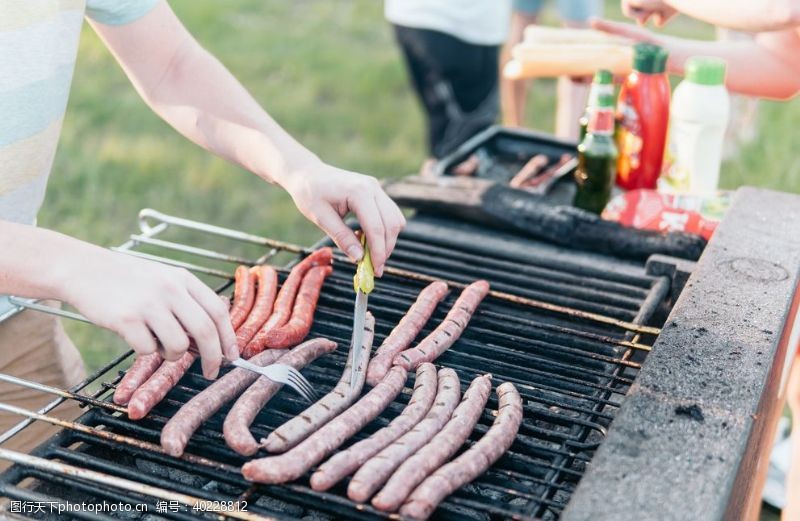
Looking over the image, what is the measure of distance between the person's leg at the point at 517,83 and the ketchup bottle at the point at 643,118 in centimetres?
374

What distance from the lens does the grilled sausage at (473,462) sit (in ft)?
6.45

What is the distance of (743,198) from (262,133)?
5.85 ft

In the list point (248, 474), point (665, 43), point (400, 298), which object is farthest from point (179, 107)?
point (665, 43)

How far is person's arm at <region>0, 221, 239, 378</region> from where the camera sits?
193cm

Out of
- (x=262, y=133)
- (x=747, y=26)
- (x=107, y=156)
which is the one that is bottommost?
(x=107, y=156)

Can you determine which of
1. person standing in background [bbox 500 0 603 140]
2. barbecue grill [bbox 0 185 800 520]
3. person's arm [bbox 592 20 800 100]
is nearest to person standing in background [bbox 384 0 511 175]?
person standing in background [bbox 500 0 603 140]

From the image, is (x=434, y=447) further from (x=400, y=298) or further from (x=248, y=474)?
(x=400, y=298)

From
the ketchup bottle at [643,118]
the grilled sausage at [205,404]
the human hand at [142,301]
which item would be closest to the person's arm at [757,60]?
the ketchup bottle at [643,118]

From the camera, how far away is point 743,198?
337 cm

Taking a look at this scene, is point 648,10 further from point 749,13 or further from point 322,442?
point 322,442

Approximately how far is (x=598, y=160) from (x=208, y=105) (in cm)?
151

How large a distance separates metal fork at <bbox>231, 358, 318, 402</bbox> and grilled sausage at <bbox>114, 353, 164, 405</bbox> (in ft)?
0.78

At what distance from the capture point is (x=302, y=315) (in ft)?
9.04

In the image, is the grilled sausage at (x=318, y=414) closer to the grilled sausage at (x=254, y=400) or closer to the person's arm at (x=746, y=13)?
the grilled sausage at (x=254, y=400)
